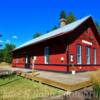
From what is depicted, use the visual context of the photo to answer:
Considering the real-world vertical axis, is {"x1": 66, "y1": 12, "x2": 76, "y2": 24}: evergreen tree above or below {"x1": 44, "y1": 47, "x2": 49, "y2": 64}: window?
above

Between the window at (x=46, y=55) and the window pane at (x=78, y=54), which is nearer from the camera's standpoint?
the window pane at (x=78, y=54)

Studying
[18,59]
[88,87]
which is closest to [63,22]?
[18,59]

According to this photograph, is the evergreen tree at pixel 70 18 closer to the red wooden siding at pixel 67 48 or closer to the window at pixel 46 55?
the red wooden siding at pixel 67 48

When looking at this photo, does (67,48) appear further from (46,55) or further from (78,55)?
(46,55)

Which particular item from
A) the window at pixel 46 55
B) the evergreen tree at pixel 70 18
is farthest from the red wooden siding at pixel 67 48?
the evergreen tree at pixel 70 18

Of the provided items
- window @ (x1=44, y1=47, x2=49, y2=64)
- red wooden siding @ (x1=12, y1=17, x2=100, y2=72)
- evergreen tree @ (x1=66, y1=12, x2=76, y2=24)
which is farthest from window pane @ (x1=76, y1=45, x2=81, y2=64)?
evergreen tree @ (x1=66, y1=12, x2=76, y2=24)

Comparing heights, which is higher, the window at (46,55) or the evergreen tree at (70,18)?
the evergreen tree at (70,18)

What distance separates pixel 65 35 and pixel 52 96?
1014 cm

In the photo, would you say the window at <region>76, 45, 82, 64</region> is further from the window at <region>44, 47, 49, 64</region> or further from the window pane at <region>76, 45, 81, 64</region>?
the window at <region>44, 47, 49, 64</region>

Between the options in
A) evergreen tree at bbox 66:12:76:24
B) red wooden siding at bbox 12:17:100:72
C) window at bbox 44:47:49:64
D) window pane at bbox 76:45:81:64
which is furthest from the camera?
evergreen tree at bbox 66:12:76:24

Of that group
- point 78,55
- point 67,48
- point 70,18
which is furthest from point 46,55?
point 70,18

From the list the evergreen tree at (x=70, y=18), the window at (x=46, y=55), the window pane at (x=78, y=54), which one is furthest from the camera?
the evergreen tree at (x=70, y=18)

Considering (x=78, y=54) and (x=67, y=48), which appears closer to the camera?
(x=67, y=48)

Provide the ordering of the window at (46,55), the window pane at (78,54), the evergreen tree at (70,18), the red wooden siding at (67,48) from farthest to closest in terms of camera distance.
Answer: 1. the evergreen tree at (70,18)
2. the window at (46,55)
3. the window pane at (78,54)
4. the red wooden siding at (67,48)
